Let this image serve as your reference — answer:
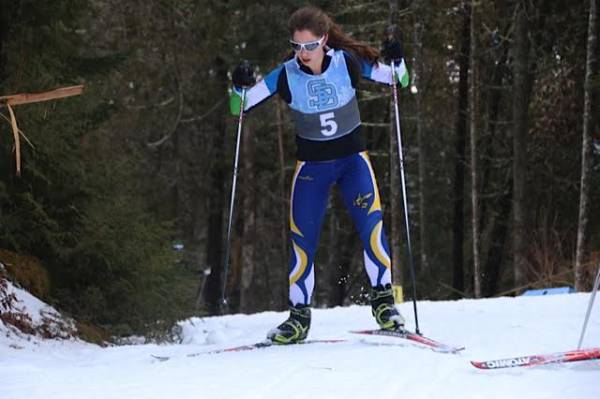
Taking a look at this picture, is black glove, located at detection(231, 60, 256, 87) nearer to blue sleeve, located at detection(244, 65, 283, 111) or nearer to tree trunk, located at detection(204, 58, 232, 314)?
blue sleeve, located at detection(244, 65, 283, 111)

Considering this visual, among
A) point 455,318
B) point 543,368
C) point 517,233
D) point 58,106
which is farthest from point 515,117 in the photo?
point 543,368

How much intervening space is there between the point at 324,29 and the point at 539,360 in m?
2.36

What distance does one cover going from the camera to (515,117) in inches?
637

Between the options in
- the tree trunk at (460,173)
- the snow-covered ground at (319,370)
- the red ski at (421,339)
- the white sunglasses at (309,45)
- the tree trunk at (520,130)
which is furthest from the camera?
the tree trunk at (460,173)

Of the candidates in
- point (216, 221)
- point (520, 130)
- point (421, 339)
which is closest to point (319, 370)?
point (421, 339)

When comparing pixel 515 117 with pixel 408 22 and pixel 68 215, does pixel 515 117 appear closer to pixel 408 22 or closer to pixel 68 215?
pixel 408 22

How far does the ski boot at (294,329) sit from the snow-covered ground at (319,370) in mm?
234

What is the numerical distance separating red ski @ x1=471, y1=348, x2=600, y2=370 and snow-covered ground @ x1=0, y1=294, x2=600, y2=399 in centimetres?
4

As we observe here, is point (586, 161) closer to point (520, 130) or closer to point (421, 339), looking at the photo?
point (520, 130)

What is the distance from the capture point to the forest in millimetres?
6820

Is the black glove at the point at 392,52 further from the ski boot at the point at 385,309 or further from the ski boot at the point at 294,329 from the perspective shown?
the ski boot at the point at 294,329

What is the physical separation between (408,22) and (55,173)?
36.0 ft

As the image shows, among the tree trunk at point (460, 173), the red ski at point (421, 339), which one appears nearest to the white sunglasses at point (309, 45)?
the red ski at point (421, 339)

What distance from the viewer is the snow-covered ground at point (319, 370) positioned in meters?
3.54
